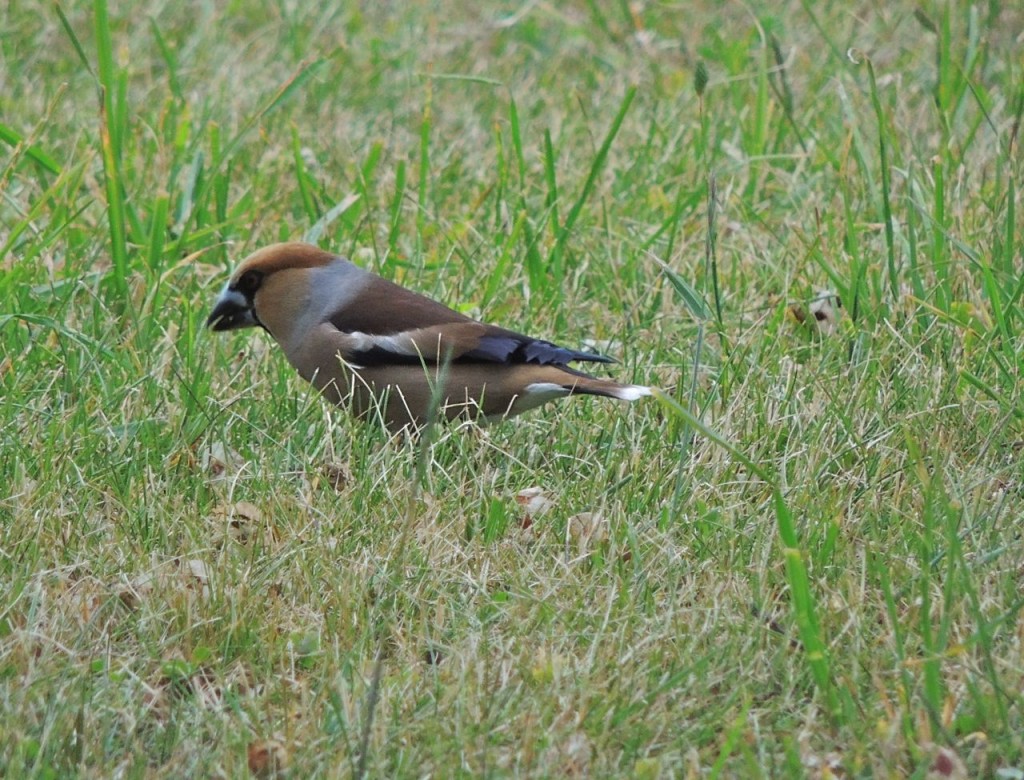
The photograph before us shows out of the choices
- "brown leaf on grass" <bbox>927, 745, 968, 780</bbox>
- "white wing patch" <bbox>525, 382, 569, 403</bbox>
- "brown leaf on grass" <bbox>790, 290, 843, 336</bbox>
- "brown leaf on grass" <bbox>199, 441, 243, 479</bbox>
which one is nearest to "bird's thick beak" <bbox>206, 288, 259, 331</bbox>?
"brown leaf on grass" <bbox>199, 441, 243, 479</bbox>

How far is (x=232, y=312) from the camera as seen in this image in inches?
181

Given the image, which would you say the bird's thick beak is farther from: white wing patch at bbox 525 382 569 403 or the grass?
white wing patch at bbox 525 382 569 403

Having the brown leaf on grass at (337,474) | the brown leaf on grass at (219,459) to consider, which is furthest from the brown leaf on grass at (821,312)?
the brown leaf on grass at (219,459)

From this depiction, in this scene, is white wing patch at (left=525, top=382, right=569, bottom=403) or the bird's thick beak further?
the bird's thick beak

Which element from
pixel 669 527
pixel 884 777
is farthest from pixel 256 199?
pixel 884 777

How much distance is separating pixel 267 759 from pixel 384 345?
1.79 m

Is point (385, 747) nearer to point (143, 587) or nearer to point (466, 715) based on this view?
point (466, 715)

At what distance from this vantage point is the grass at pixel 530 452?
9.34 feet

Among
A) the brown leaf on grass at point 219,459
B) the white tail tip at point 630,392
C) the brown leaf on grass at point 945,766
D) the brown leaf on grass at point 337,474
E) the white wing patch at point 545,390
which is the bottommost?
the brown leaf on grass at point 337,474

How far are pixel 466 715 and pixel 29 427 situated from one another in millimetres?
1654

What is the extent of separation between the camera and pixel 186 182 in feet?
18.7

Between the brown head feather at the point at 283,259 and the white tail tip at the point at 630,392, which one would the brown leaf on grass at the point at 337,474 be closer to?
the white tail tip at the point at 630,392

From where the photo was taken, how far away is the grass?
2.85 metres

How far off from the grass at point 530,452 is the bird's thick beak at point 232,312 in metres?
0.08
